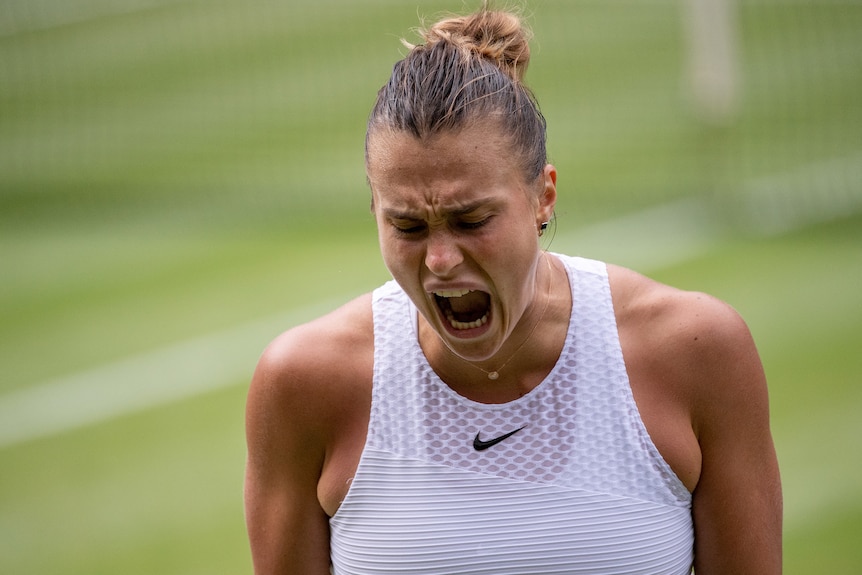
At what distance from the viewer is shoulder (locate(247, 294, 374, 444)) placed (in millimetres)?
3324

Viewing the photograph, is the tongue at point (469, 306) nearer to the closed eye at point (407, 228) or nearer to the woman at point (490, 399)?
the woman at point (490, 399)

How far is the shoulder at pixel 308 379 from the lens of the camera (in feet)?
10.9

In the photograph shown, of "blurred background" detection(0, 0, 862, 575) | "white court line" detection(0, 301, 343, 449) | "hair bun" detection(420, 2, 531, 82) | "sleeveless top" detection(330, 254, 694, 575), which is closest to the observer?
"sleeveless top" detection(330, 254, 694, 575)

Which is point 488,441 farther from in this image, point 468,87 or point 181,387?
point 181,387

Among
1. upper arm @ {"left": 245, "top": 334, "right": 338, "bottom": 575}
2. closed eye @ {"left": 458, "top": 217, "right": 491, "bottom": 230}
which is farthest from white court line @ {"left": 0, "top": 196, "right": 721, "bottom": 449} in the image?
closed eye @ {"left": 458, "top": 217, "right": 491, "bottom": 230}

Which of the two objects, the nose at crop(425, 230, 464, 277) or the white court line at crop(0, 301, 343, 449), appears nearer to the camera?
the nose at crop(425, 230, 464, 277)

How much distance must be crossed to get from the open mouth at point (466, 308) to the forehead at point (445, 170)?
0.30 metres

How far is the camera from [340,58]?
17.2 m

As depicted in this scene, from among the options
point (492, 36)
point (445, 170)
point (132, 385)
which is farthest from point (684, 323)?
point (132, 385)

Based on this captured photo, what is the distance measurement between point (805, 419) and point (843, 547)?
57.8 inches

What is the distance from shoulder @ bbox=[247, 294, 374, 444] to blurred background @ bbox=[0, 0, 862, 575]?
178 centimetres

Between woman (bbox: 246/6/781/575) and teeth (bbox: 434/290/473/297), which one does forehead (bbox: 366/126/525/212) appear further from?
teeth (bbox: 434/290/473/297)

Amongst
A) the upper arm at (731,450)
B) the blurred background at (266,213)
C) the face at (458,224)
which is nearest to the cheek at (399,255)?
the face at (458,224)

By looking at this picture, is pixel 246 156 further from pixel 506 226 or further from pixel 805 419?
pixel 506 226
